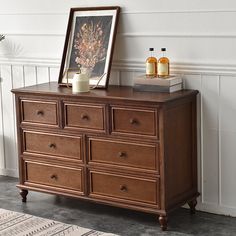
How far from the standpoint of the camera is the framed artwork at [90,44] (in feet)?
13.2

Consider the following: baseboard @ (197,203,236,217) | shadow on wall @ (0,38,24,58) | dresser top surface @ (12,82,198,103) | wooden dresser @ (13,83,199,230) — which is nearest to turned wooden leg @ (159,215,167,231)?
wooden dresser @ (13,83,199,230)

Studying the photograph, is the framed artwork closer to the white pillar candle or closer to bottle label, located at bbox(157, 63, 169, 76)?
the white pillar candle

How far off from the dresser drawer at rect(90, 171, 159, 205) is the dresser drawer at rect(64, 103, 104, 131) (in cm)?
30

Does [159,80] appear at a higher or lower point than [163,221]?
higher

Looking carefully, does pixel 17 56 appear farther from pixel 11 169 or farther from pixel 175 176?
pixel 175 176

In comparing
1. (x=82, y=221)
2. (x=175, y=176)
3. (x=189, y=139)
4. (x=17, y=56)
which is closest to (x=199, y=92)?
(x=189, y=139)

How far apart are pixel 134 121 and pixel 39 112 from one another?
709 mm

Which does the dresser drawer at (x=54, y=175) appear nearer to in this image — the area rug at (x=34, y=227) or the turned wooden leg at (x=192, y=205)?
the area rug at (x=34, y=227)

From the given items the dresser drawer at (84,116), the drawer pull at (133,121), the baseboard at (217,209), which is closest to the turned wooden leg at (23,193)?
the dresser drawer at (84,116)

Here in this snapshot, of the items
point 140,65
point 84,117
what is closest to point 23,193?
point 84,117

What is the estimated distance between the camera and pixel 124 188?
3.73 m

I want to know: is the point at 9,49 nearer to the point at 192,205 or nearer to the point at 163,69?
the point at 163,69

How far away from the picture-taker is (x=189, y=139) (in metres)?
3.82

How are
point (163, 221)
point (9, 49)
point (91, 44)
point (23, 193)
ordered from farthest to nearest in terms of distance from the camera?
point (9, 49)
point (23, 193)
point (91, 44)
point (163, 221)
